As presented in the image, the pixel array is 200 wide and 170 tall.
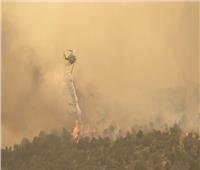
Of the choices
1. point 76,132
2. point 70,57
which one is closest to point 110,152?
point 76,132

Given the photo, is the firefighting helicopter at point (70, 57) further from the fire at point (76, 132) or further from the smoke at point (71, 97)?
the fire at point (76, 132)

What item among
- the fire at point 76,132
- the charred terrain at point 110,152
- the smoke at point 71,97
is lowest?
the charred terrain at point 110,152

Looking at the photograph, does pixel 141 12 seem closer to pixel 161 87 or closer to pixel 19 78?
pixel 161 87

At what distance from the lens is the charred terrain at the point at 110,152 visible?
1.83 m

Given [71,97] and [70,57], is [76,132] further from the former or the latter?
[70,57]

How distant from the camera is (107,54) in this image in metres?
1.90

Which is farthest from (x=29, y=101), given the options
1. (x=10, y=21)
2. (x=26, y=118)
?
(x=10, y=21)

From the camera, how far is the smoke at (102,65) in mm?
1879

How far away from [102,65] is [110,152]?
0.42 metres

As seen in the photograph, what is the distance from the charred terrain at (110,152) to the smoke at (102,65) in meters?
0.06

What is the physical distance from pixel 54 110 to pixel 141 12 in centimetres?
64

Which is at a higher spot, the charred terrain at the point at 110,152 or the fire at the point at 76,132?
the fire at the point at 76,132

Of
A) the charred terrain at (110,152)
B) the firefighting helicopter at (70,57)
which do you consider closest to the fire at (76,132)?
the charred terrain at (110,152)

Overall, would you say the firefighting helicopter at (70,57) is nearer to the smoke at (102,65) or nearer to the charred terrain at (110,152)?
the smoke at (102,65)
